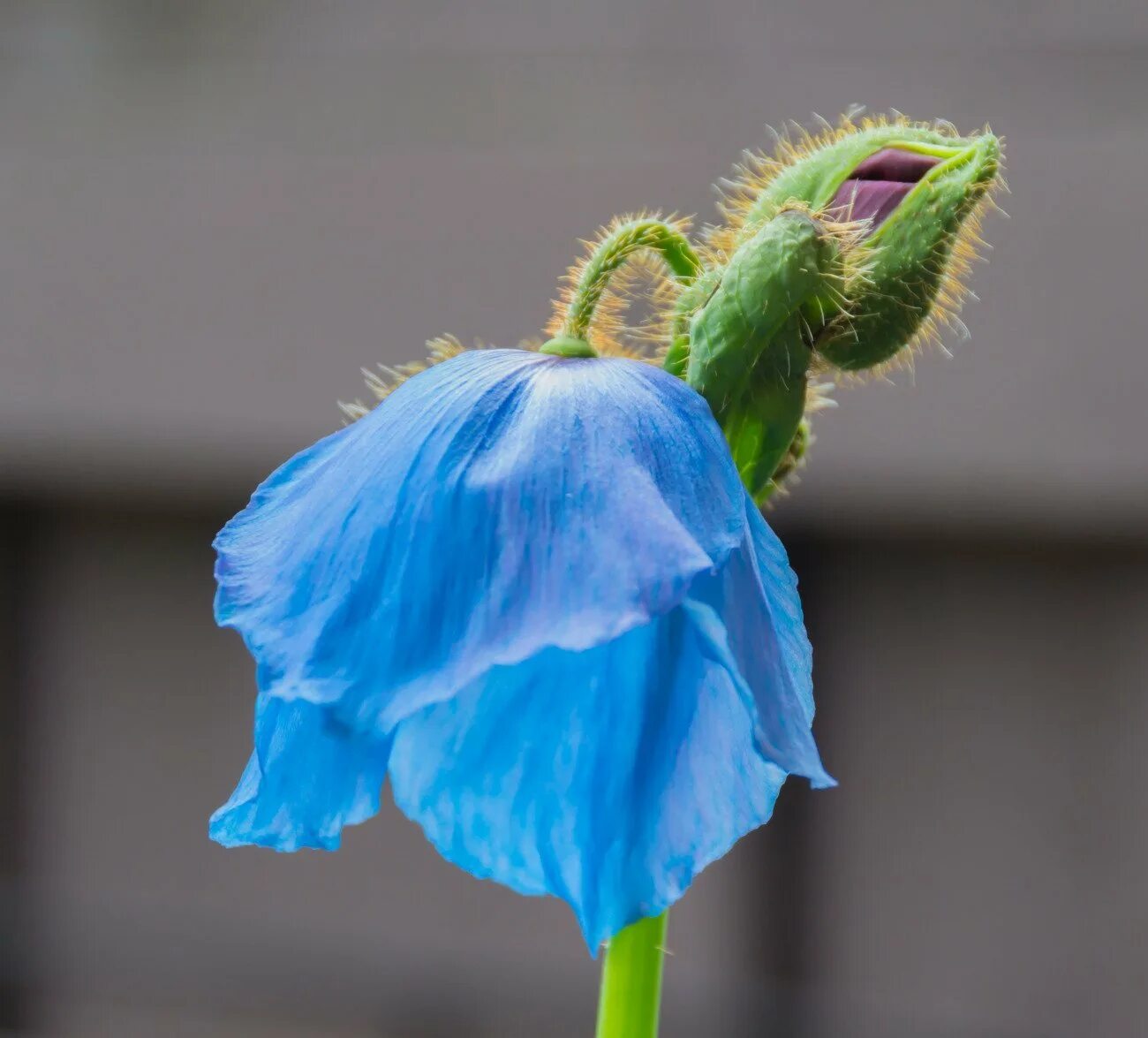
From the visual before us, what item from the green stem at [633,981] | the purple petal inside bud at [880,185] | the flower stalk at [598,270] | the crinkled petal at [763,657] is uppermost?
the purple petal inside bud at [880,185]

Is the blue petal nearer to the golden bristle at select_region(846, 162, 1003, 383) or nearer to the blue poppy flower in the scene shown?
the blue poppy flower

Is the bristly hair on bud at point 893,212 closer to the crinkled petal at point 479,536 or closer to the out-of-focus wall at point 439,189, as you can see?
the crinkled petal at point 479,536

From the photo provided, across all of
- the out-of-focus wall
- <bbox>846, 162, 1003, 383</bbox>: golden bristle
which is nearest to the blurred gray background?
the out-of-focus wall

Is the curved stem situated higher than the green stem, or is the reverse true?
the curved stem

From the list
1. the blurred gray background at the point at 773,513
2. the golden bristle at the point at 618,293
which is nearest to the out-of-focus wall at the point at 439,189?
the blurred gray background at the point at 773,513

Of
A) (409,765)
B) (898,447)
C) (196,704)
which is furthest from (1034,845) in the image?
(409,765)

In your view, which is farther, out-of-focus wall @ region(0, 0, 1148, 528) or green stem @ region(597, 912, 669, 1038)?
out-of-focus wall @ region(0, 0, 1148, 528)
